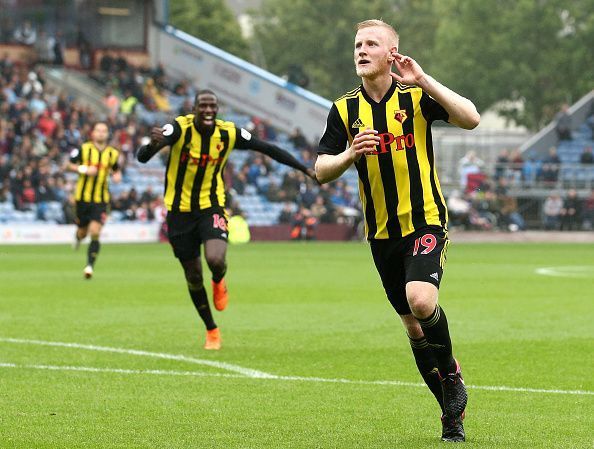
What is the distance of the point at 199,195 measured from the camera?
1315 centimetres

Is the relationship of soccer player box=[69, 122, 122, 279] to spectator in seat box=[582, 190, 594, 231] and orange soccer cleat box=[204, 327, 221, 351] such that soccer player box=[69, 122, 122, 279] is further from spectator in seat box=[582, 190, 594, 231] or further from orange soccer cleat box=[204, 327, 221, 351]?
spectator in seat box=[582, 190, 594, 231]

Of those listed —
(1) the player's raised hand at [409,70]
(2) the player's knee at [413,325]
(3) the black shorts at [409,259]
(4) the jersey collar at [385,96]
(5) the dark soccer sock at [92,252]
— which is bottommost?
(5) the dark soccer sock at [92,252]

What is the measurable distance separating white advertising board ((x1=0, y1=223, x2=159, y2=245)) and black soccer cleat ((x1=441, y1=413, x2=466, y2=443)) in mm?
30878

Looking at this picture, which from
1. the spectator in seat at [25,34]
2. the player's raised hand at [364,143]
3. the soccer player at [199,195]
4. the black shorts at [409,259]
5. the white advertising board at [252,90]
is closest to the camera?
the player's raised hand at [364,143]

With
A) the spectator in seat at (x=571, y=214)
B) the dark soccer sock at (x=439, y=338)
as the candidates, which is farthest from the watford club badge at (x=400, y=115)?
the spectator in seat at (x=571, y=214)

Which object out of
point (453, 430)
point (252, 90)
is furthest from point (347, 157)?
point (252, 90)

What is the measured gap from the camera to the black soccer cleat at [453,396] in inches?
313

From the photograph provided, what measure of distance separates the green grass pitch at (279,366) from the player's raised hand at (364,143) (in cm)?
173

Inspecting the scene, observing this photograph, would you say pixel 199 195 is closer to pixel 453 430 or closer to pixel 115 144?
pixel 453 430

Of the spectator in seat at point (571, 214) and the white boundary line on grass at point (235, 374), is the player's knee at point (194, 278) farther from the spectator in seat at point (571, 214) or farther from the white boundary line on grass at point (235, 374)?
the spectator in seat at point (571, 214)

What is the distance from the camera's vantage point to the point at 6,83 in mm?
45906

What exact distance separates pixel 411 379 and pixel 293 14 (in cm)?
7646

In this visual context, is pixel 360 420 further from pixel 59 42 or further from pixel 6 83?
pixel 59 42

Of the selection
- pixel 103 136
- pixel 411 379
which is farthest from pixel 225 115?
pixel 411 379
